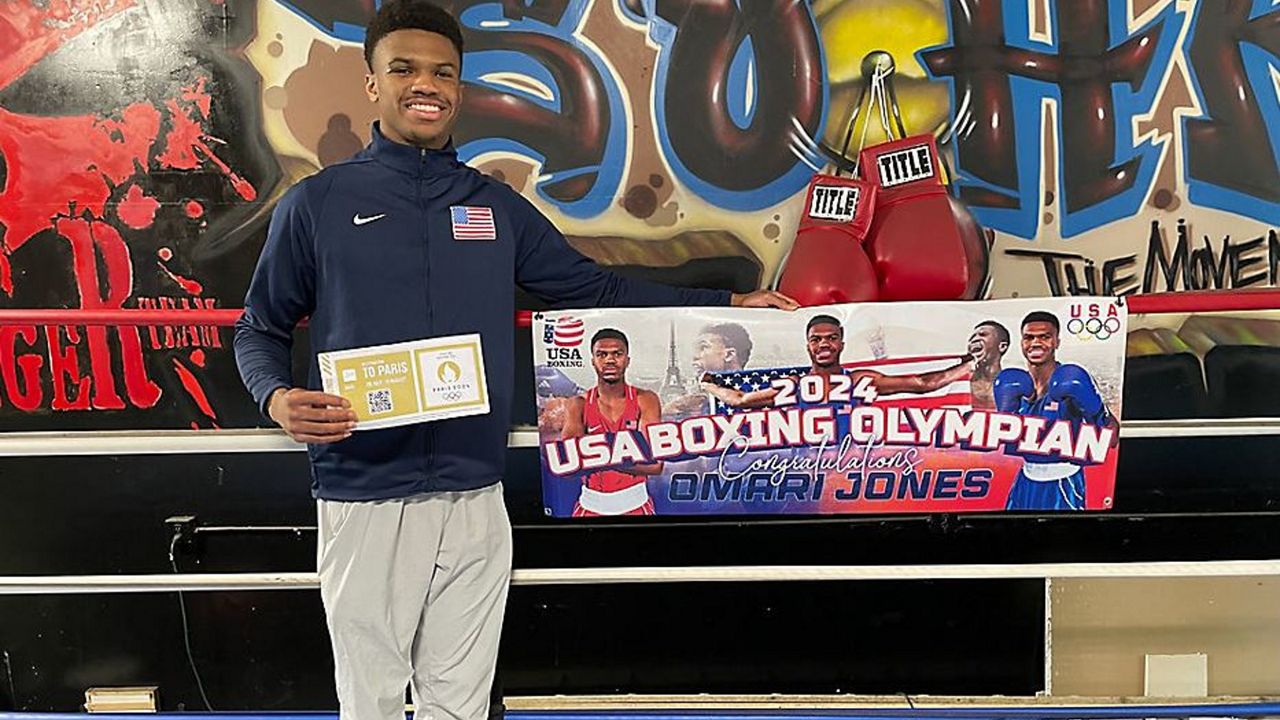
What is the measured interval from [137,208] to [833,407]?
5.75 ft

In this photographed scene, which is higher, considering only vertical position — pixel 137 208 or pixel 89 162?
pixel 89 162

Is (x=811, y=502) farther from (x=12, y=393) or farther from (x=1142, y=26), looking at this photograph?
(x=12, y=393)

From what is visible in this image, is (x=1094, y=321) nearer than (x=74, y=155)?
Yes

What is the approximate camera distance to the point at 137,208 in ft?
7.12

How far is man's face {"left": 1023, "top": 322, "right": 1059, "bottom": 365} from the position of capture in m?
1.69

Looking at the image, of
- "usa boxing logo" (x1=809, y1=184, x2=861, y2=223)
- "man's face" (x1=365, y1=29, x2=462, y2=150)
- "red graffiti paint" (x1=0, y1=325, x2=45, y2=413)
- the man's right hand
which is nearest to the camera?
the man's right hand

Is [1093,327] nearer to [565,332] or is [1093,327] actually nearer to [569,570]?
[565,332]

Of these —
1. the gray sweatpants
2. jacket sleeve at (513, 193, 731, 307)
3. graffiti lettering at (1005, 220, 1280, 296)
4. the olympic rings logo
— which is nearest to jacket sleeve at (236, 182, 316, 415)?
the gray sweatpants

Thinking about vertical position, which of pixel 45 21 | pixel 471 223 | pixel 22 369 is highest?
pixel 45 21

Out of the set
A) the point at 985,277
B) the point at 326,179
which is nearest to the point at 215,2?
the point at 326,179

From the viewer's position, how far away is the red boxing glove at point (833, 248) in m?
1.78

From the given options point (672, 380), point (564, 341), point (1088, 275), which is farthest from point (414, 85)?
point (1088, 275)

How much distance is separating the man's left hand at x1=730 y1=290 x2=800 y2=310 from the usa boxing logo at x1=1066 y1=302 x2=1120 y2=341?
0.53 m

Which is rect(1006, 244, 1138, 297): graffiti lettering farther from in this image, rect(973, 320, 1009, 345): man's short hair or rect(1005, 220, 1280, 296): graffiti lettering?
rect(973, 320, 1009, 345): man's short hair
